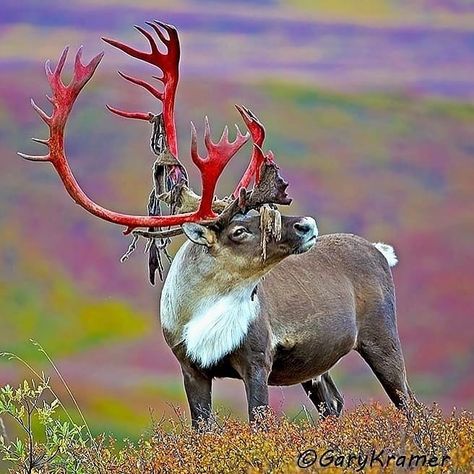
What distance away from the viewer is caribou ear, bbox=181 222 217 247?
21.4 feet

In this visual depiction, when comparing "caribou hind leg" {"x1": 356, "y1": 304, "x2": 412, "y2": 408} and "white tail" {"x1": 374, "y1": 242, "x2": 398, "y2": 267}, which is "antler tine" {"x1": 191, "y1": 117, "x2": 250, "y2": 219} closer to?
"caribou hind leg" {"x1": 356, "y1": 304, "x2": 412, "y2": 408}

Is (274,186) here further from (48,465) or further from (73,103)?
(48,465)

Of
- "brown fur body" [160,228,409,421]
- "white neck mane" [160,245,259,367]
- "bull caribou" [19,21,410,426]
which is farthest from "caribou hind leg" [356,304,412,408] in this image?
"white neck mane" [160,245,259,367]

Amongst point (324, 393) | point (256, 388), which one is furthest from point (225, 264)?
point (324, 393)

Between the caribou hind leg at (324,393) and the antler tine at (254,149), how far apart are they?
1625 millimetres

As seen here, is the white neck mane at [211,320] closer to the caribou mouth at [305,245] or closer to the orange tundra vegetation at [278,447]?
the caribou mouth at [305,245]

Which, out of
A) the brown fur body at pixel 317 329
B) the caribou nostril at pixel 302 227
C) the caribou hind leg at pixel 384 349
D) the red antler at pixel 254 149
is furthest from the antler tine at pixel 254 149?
the caribou hind leg at pixel 384 349

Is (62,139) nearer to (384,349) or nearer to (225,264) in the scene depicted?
(225,264)

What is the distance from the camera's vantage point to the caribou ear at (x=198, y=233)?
6.51 m

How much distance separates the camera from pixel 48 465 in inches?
233

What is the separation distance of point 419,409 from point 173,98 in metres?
2.84

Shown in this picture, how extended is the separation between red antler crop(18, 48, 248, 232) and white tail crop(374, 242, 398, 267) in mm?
1644

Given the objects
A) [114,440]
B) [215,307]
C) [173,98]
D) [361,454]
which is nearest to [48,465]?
[114,440]

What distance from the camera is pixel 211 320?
6559mm
